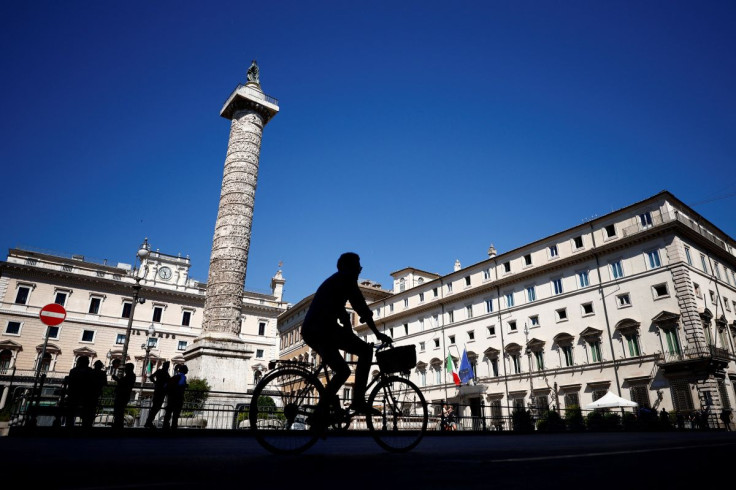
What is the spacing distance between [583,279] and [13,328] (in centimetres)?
4787

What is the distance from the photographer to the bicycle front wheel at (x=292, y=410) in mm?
4172

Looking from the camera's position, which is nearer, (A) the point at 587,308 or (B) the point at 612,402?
(B) the point at 612,402

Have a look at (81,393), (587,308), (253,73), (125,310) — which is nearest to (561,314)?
(587,308)

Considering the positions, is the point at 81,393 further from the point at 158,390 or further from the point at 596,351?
the point at 596,351

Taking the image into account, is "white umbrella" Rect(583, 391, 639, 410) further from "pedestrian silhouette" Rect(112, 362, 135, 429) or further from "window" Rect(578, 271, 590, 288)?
"pedestrian silhouette" Rect(112, 362, 135, 429)

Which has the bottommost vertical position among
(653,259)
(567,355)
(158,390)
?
(158,390)

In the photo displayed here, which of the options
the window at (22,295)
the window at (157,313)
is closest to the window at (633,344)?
the window at (157,313)

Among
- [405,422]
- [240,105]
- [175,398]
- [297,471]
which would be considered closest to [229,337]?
[175,398]

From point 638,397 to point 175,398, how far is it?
1034 inches

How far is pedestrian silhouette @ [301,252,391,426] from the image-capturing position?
4.31 m

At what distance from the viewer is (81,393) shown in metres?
9.67

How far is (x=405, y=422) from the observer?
514 cm

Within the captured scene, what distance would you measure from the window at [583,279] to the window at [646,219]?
15.6 ft

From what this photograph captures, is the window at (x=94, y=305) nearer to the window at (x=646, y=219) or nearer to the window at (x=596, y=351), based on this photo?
the window at (x=596, y=351)
